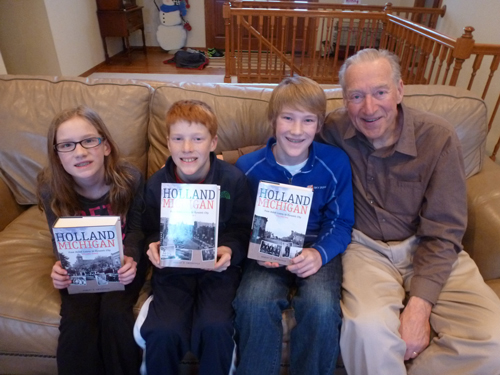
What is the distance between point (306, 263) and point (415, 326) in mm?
383

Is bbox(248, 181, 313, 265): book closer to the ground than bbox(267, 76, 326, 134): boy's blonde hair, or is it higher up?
closer to the ground

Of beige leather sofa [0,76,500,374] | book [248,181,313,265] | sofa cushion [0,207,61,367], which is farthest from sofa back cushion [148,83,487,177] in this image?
sofa cushion [0,207,61,367]

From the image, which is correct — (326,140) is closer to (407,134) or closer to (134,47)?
(407,134)

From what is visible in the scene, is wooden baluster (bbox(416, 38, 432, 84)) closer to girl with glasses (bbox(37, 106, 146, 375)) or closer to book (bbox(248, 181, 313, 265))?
book (bbox(248, 181, 313, 265))

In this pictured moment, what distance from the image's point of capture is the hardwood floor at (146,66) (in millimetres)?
5125

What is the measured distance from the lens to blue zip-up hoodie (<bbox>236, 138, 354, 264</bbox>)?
124cm

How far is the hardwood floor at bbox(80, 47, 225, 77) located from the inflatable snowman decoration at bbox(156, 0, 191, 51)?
0.93 ft

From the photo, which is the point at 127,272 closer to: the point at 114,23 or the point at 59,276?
the point at 59,276

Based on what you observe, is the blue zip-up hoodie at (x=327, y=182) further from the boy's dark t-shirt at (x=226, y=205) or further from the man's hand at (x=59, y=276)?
the man's hand at (x=59, y=276)

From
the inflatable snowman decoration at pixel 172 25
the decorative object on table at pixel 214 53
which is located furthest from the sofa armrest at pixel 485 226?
the inflatable snowman decoration at pixel 172 25

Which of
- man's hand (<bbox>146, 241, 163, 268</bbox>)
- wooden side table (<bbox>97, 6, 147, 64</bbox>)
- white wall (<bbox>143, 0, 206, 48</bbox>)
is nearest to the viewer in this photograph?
man's hand (<bbox>146, 241, 163, 268</bbox>)

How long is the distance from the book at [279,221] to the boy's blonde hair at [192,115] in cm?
30

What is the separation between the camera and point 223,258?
111cm

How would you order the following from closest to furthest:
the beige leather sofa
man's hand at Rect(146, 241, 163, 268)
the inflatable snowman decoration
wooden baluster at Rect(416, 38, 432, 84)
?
man's hand at Rect(146, 241, 163, 268), the beige leather sofa, wooden baluster at Rect(416, 38, 432, 84), the inflatable snowman decoration
